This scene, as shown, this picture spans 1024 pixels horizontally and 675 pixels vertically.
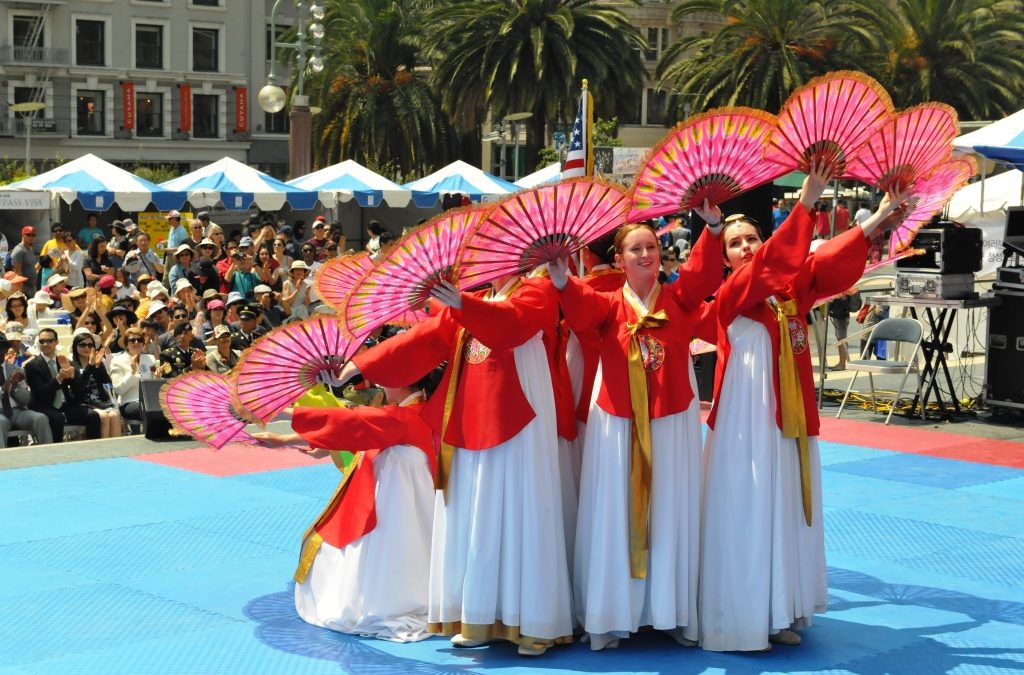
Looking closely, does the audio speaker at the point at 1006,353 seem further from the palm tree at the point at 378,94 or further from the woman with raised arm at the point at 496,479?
the palm tree at the point at 378,94

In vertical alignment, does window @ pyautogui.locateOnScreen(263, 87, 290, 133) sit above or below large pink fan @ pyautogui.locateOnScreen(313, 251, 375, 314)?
above

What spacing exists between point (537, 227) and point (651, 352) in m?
0.84

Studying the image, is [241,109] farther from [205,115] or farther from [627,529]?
[627,529]

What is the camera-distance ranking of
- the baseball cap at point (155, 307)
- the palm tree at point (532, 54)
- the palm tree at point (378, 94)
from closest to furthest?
the baseball cap at point (155, 307), the palm tree at point (532, 54), the palm tree at point (378, 94)

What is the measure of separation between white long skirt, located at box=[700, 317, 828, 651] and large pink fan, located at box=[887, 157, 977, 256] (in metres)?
0.90

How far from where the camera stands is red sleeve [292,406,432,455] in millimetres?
6020

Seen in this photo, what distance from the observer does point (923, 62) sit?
3938 centimetres

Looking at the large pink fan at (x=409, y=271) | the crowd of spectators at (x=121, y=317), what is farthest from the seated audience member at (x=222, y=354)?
the large pink fan at (x=409, y=271)

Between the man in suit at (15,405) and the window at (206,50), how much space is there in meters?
49.3

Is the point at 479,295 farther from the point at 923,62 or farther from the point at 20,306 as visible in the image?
the point at 923,62

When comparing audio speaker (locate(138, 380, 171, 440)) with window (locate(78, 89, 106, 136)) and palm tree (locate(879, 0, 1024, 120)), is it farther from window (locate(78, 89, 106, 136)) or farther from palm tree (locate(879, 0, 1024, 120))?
window (locate(78, 89, 106, 136))

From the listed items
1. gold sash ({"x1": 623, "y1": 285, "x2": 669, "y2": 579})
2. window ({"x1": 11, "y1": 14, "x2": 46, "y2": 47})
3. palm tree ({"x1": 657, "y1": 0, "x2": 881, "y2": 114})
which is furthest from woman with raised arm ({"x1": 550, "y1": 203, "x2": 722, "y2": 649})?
window ({"x1": 11, "y1": 14, "x2": 46, "y2": 47})

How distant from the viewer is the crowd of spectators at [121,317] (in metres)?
11.0

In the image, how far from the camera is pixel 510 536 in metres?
5.71
